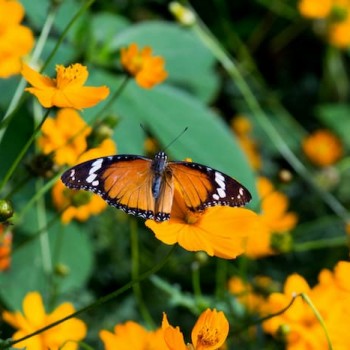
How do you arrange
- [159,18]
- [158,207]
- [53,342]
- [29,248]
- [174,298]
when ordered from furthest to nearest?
[159,18]
[29,248]
[174,298]
[53,342]
[158,207]

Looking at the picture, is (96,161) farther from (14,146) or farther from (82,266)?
(82,266)

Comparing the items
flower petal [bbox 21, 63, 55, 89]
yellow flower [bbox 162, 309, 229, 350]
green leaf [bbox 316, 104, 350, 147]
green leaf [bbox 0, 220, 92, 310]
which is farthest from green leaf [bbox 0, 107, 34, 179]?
green leaf [bbox 316, 104, 350, 147]

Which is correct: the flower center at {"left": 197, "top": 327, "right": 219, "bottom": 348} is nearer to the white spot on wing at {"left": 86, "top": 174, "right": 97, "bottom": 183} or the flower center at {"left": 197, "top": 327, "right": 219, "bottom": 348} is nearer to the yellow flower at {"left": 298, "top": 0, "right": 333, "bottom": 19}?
the white spot on wing at {"left": 86, "top": 174, "right": 97, "bottom": 183}

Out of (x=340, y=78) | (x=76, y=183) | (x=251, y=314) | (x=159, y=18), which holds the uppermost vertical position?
(x=159, y=18)

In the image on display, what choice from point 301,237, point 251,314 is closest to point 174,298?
point 251,314

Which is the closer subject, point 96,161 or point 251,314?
point 96,161

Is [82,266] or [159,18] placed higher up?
[159,18]

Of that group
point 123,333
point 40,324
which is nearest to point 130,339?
point 123,333

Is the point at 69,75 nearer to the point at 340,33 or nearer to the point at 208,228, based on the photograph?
the point at 208,228

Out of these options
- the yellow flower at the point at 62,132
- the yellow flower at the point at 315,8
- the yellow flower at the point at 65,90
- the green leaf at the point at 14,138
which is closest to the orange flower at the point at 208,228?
the yellow flower at the point at 65,90
